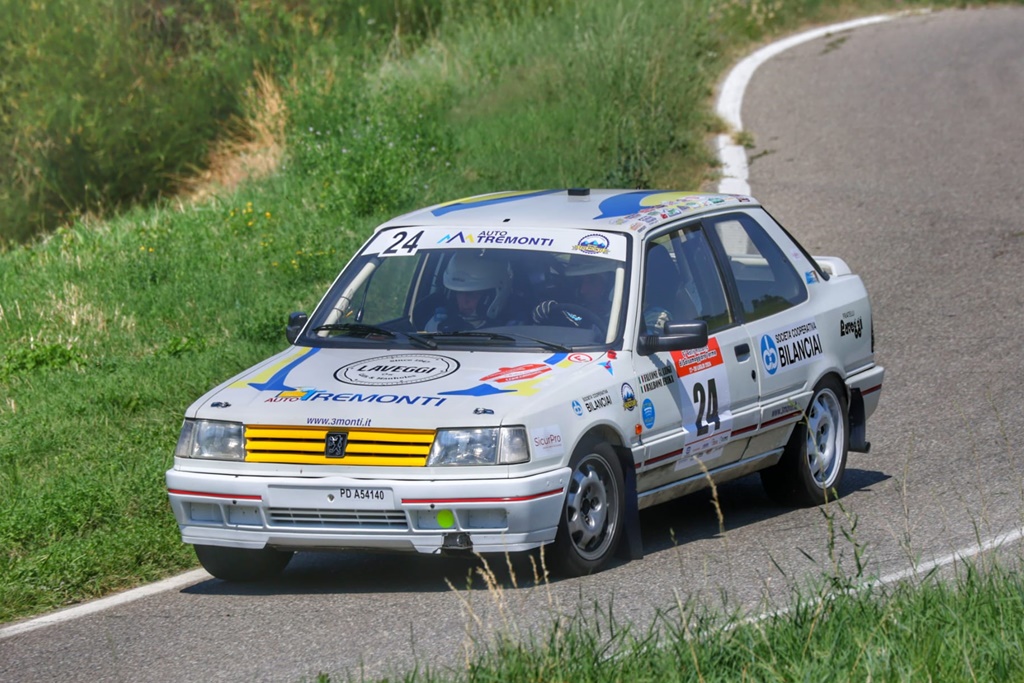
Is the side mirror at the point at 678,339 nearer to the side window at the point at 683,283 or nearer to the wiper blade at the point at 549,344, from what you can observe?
the side window at the point at 683,283

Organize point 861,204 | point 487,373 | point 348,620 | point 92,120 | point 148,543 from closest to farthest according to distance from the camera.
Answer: point 348,620 < point 487,373 < point 148,543 < point 861,204 < point 92,120

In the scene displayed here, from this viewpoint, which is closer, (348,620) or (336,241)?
(348,620)

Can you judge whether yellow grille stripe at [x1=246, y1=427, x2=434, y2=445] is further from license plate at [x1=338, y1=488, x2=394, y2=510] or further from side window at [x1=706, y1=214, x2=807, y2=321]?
side window at [x1=706, y1=214, x2=807, y2=321]

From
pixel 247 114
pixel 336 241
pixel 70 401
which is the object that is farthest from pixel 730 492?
pixel 247 114

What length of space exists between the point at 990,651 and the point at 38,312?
28.9ft

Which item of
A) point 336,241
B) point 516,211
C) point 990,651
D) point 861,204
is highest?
point 516,211

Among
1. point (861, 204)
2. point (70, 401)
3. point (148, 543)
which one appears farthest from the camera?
point (861, 204)

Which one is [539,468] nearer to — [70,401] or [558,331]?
[558,331]

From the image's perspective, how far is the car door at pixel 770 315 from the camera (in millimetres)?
8320

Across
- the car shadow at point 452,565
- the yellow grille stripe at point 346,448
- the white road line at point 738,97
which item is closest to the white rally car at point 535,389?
the yellow grille stripe at point 346,448

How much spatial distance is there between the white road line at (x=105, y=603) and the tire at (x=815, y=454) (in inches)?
118

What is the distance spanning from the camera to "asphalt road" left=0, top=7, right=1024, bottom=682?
6.23m

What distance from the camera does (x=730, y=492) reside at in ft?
30.5

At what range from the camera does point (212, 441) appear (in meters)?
7.03
